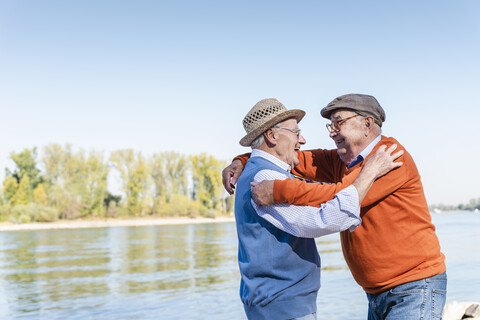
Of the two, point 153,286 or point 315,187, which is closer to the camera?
point 315,187

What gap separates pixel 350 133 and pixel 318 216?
28.5 inches

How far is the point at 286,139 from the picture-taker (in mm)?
2666

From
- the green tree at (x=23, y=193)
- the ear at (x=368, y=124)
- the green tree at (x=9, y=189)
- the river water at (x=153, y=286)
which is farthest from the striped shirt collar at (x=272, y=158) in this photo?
the green tree at (x=9, y=189)

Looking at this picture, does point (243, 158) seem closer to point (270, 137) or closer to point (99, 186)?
point (270, 137)

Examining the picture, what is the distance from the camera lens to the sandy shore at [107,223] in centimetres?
5981

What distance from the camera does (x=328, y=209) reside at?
227 cm

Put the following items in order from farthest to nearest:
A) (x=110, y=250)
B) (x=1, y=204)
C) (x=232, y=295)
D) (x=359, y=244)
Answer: (x=1, y=204) < (x=110, y=250) < (x=232, y=295) < (x=359, y=244)

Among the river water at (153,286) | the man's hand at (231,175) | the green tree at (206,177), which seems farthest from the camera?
the green tree at (206,177)

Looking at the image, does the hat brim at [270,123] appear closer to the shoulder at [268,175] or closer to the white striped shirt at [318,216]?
the shoulder at [268,175]

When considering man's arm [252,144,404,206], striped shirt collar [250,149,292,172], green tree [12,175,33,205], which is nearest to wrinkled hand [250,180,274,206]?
man's arm [252,144,404,206]

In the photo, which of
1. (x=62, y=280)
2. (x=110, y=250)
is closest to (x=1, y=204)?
(x=110, y=250)

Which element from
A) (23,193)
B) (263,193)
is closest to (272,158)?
(263,193)

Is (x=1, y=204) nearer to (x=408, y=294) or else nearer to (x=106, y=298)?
(x=106, y=298)

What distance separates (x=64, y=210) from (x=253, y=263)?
64.7m
